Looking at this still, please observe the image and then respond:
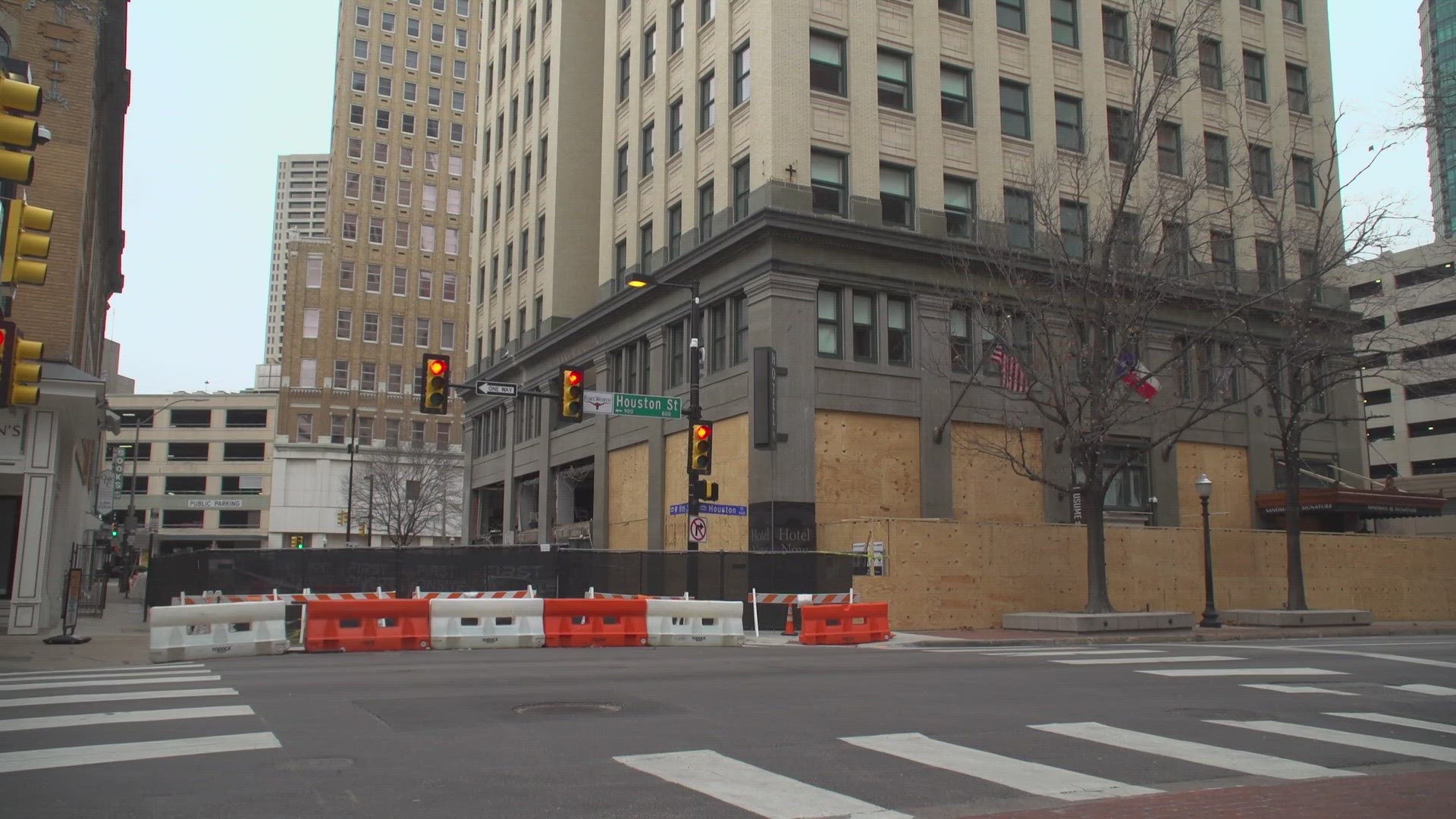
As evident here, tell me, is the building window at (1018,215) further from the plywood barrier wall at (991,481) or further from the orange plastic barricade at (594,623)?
the orange plastic barricade at (594,623)

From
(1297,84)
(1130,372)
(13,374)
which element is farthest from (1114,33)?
(13,374)

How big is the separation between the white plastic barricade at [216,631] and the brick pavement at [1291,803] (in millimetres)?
14302

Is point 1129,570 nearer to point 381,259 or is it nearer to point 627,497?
point 627,497

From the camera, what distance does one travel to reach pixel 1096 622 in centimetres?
2625

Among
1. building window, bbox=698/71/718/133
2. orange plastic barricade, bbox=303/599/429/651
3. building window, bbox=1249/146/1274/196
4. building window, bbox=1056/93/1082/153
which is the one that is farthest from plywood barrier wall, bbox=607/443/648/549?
building window, bbox=1249/146/1274/196

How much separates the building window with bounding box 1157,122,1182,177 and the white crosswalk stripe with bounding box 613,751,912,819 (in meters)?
35.1

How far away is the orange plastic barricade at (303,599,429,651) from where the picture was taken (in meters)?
19.0

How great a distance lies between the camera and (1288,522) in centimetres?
3183

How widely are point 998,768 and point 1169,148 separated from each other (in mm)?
34983

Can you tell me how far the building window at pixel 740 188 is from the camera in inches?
1332

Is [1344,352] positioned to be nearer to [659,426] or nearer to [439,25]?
[659,426]

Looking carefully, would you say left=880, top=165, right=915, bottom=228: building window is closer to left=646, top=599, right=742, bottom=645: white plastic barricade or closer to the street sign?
the street sign

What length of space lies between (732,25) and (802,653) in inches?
856

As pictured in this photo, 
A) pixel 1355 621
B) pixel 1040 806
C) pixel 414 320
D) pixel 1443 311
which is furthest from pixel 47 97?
pixel 1443 311
